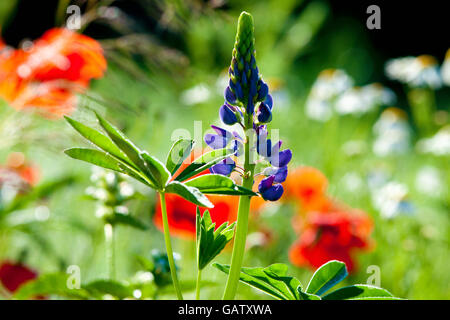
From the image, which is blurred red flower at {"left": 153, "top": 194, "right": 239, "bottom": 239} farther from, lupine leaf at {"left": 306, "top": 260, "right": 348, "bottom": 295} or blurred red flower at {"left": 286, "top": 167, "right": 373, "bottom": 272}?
lupine leaf at {"left": 306, "top": 260, "right": 348, "bottom": 295}

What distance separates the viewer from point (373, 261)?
1.18 meters

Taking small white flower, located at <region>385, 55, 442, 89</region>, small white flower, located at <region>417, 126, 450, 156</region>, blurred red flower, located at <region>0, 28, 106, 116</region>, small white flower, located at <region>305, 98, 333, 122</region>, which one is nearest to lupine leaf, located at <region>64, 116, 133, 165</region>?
blurred red flower, located at <region>0, 28, 106, 116</region>

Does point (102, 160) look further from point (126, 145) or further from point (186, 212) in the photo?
point (186, 212)

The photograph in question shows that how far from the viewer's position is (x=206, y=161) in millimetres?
354

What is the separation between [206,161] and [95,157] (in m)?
0.07

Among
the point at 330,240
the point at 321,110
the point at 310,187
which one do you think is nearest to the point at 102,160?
the point at 330,240

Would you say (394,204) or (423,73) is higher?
(423,73)

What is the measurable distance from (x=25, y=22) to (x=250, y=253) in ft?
8.48

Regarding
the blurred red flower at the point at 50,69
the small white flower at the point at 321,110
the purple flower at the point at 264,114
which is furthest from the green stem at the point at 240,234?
the small white flower at the point at 321,110

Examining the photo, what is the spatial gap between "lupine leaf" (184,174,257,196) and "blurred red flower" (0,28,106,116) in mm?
424

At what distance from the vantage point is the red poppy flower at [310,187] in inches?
41.8
